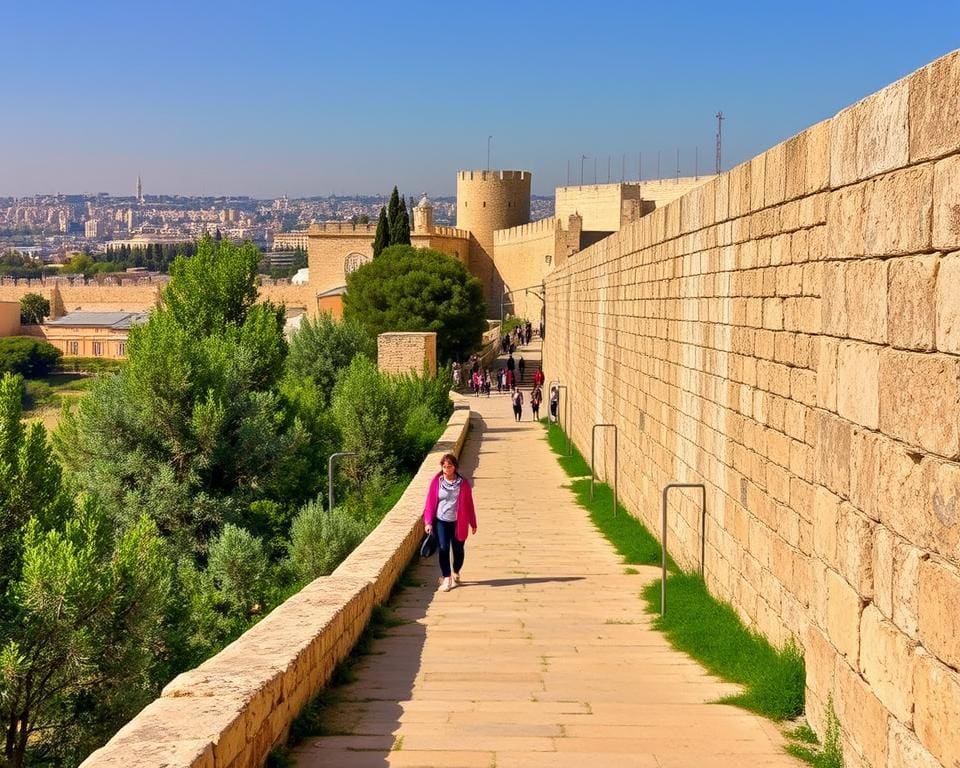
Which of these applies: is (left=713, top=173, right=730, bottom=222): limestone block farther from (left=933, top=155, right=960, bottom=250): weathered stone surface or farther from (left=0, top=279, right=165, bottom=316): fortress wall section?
(left=0, top=279, right=165, bottom=316): fortress wall section

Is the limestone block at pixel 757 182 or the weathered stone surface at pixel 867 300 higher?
the limestone block at pixel 757 182

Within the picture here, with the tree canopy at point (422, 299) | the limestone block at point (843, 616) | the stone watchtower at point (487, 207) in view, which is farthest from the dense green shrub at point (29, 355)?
the limestone block at point (843, 616)

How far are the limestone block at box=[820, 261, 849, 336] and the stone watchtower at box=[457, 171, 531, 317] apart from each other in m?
64.4

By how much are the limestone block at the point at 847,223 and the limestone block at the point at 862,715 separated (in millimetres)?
1338

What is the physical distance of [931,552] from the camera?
2.89m

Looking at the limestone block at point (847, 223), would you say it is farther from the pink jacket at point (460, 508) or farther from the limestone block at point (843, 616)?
the pink jacket at point (460, 508)

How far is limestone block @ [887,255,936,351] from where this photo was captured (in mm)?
2941

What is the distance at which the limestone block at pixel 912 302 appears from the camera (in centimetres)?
294

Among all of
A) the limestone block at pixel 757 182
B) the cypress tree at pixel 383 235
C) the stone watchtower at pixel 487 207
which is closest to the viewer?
the limestone block at pixel 757 182

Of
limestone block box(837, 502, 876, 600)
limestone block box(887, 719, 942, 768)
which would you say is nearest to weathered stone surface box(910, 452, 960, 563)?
limestone block box(837, 502, 876, 600)

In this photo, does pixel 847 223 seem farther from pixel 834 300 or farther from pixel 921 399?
pixel 921 399

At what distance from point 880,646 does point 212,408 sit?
11.2m

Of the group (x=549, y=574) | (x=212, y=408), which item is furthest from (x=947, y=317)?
(x=212, y=408)

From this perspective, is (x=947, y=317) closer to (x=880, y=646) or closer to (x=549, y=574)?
(x=880, y=646)
